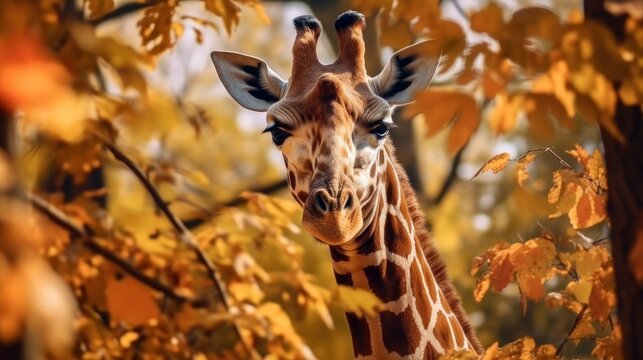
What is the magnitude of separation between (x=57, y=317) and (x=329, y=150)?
2633 millimetres

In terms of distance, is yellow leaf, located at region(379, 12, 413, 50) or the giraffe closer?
yellow leaf, located at region(379, 12, 413, 50)

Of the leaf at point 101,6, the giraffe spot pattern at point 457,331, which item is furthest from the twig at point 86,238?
the giraffe spot pattern at point 457,331

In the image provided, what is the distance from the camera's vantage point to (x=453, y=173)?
13891 millimetres

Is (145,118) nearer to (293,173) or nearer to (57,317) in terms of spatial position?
(57,317)

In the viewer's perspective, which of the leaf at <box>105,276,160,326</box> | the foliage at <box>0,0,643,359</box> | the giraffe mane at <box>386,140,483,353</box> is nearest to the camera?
the foliage at <box>0,0,643,359</box>

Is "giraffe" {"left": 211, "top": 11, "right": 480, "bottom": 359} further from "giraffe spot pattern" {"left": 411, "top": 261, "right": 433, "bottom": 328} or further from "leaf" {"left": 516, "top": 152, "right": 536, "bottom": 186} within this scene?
"leaf" {"left": 516, "top": 152, "right": 536, "bottom": 186}

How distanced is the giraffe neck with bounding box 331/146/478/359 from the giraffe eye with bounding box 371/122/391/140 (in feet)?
0.48

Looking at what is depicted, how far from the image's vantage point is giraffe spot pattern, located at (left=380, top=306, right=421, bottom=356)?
4.47 m

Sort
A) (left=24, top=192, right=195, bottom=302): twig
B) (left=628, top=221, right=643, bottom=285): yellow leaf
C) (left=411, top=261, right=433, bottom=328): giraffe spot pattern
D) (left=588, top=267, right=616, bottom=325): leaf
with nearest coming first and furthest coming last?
(left=628, top=221, right=643, bottom=285): yellow leaf → (left=24, top=192, right=195, bottom=302): twig → (left=588, top=267, right=616, bottom=325): leaf → (left=411, top=261, right=433, bottom=328): giraffe spot pattern

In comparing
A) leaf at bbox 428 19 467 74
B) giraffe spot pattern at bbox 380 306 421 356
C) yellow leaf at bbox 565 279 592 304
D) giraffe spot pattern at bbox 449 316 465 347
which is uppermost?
leaf at bbox 428 19 467 74

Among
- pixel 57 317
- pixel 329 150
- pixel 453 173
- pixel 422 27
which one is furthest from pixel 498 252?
pixel 453 173

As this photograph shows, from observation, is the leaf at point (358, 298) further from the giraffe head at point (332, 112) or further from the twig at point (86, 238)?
the giraffe head at point (332, 112)

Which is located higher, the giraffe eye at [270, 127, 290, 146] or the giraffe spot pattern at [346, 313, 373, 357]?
the giraffe eye at [270, 127, 290, 146]

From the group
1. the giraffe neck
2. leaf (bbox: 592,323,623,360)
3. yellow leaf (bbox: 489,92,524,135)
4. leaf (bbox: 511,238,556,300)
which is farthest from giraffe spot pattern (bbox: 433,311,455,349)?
yellow leaf (bbox: 489,92,524,135)
